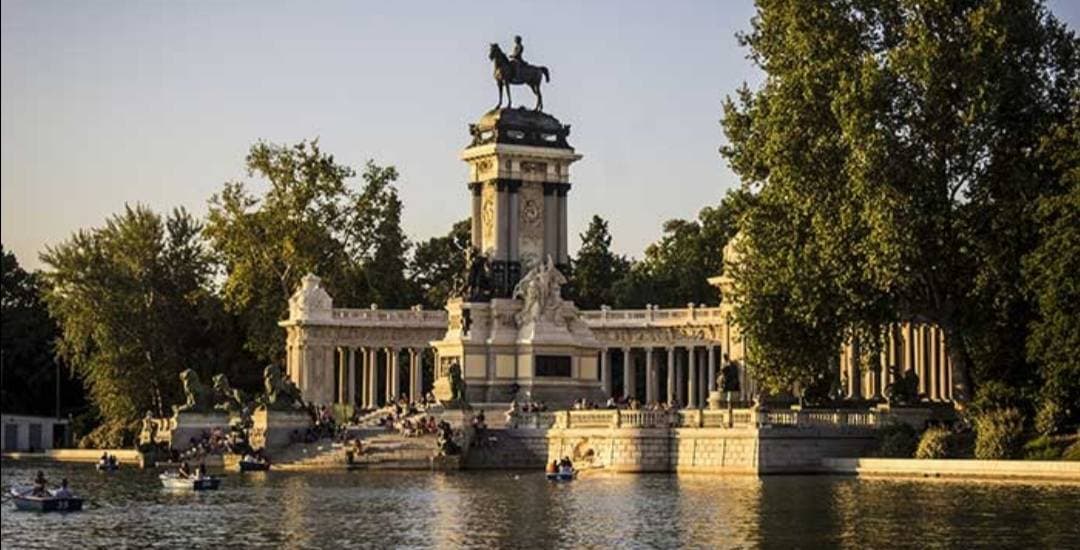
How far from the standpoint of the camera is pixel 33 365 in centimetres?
11800

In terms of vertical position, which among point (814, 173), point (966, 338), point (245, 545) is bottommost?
point (245, 545)

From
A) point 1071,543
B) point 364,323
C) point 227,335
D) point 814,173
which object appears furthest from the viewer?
point 227,335

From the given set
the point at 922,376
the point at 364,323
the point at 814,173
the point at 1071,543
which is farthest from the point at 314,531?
the point at 364,323

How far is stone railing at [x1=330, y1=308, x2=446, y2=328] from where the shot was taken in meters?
103

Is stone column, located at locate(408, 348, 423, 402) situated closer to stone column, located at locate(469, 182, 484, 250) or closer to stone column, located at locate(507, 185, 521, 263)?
stone column, located at locate(469, 182, 484, 250)

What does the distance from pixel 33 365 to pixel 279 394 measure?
40.6 meters

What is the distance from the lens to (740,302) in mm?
71500

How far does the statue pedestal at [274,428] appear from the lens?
265ft

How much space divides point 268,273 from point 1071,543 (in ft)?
243

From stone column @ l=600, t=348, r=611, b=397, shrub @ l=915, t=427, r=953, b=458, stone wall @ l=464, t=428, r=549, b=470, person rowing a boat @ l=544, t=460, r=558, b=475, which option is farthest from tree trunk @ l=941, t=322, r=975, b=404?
stone column @ l=600, t=348, r=611, b=397

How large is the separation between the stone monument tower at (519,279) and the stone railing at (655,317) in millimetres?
12165

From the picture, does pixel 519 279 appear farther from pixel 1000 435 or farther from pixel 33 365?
pixel 33 365

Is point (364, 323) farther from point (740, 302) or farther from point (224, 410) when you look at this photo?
point (740, 302)

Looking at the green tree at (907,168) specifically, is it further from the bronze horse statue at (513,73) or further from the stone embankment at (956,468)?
the bronze horse statue at (513,73)
